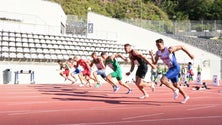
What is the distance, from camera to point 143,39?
3594 centimetres

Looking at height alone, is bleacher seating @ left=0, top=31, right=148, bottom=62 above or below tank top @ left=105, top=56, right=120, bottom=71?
above

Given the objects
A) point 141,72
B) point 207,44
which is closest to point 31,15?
point 141,72

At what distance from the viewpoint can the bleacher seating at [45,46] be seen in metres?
24.4

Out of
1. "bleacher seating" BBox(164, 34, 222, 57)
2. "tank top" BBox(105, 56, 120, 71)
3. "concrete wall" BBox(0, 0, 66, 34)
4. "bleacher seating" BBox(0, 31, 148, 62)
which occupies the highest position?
"concrete wall" BBox(0, 0, 66, 34)

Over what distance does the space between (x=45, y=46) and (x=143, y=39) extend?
12.3 metres

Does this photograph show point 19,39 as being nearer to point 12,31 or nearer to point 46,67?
point 12,31

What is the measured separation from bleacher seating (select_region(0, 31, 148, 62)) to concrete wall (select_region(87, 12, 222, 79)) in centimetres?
463

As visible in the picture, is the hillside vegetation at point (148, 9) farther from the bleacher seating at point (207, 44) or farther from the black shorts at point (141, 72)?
the black shorts at point (141, 72)

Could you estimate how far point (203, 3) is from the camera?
262 ft

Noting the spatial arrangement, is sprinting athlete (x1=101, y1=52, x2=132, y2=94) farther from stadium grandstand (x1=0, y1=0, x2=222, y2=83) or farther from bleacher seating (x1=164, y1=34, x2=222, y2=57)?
bleacher seating (x1=164, y1=34, x2=222, y2=57)

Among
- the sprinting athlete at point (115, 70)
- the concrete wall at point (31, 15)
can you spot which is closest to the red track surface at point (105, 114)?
the sprinting athlete at point (115, 70)

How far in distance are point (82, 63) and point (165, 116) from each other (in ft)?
34.9

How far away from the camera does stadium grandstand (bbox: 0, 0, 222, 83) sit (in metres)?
24.5

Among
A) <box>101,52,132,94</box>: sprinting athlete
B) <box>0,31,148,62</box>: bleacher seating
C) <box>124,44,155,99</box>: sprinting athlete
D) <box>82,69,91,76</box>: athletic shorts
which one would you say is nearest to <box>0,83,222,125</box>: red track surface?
<box>124,44,155,99</box>: sprinting athlete
